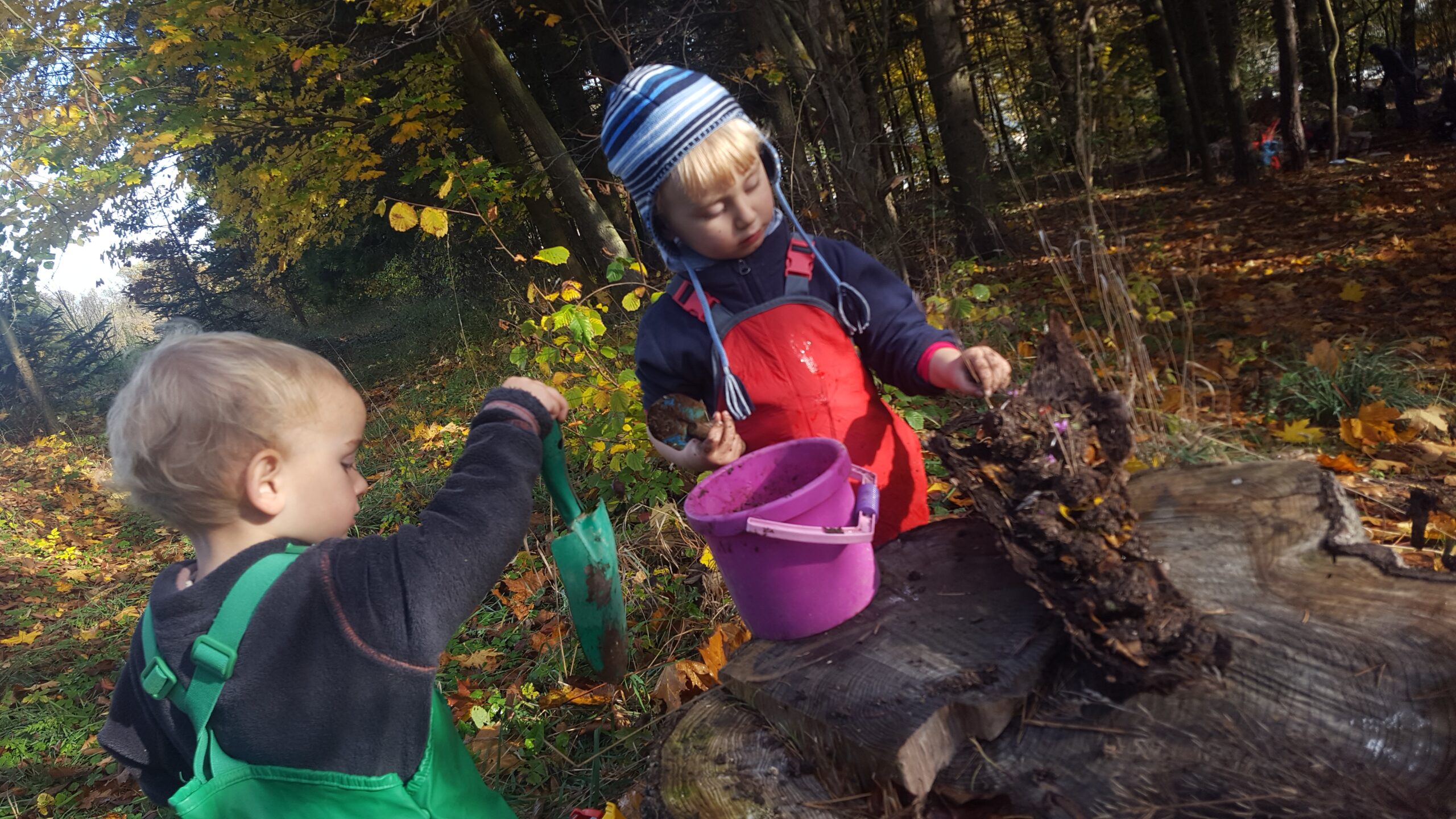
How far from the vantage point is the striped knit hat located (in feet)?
6.05

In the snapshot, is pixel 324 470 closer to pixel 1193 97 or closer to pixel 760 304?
pixel 760 304

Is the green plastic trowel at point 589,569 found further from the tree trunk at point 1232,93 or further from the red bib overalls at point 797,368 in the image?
the tree trunk at point 1232,93

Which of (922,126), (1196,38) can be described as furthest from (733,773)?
(922,126)

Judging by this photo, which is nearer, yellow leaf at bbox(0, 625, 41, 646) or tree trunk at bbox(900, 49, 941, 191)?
yellow leaf at bbox(0, 625, 41, 646)

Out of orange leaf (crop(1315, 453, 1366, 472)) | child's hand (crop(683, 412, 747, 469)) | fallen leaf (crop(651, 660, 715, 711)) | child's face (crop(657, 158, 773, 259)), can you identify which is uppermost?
child's face (crop(657, 158, 773, 259))

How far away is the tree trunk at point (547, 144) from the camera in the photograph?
27.2 feet

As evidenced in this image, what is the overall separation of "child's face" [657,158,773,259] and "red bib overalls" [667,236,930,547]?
0.15 m

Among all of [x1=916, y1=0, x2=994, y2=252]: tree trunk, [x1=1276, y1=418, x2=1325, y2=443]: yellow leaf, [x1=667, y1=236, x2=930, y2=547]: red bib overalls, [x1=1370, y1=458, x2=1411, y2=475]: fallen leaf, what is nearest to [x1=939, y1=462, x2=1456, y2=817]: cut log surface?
[x1=667, y1=236, x2=930, y2=547]: red bib overalls

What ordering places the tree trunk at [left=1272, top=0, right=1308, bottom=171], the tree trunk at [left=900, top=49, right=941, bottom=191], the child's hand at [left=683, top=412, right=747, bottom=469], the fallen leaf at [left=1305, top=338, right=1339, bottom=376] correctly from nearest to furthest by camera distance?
the child's hand at [left=683, top=412, right=747, bottom=469] < the fallen leaf at [left=1305, top=338, right=1339, bottom=376] < the tree trunk at [left=1272, top=0, right=1308, bottom=171] < the tree trunk at [left=900, top=49, right=941, bottom=191]

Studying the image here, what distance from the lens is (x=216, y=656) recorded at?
4.39ft

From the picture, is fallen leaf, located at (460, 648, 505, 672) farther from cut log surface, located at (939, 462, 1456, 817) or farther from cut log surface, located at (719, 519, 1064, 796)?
cut log surface, located at (939, 462, 1456, 817)

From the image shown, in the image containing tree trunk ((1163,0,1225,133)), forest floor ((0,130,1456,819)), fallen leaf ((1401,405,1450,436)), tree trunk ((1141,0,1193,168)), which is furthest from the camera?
tree trunk ((1141,0,1193,168))

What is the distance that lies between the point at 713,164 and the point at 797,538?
90cm

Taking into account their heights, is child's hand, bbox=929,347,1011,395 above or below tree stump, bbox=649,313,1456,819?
above
